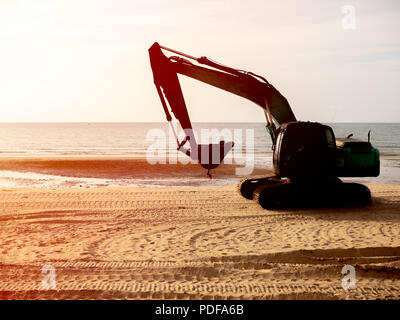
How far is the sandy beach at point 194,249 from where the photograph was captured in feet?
21.9

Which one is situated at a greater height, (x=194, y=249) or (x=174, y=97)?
(x=174, y=97)

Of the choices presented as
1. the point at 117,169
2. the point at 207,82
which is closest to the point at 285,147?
the point at 207,82

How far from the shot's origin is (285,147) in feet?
39.5

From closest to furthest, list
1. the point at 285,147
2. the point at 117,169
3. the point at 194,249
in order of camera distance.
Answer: the point at 194,249 < the point at 285,147 < the point at 117,169

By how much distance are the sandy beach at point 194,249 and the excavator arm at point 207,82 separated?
2.17m

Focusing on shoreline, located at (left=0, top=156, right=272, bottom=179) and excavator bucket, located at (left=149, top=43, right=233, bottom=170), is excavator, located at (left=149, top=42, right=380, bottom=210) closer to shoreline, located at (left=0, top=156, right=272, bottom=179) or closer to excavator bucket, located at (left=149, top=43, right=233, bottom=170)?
excavator bucket, located at (left=149, top=43, right=233, bottom=170)

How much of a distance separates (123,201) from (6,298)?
24.7 ft

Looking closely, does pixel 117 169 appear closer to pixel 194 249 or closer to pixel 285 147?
pixel 285 147

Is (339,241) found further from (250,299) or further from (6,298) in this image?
(6,298)

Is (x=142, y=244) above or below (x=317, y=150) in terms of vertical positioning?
below

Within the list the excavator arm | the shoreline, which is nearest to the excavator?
the excavator arm

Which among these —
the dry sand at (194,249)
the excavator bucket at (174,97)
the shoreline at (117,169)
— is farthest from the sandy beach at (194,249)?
the shoreline at (117,169)
